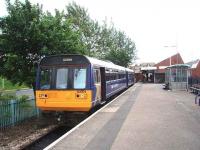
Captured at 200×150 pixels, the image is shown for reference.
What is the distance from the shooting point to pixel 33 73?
18.9m

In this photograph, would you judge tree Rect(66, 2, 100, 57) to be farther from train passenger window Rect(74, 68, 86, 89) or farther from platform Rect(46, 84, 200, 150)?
platform Rect(46, 84, 200, 150)

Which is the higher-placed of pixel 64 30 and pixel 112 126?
pixel 64 30

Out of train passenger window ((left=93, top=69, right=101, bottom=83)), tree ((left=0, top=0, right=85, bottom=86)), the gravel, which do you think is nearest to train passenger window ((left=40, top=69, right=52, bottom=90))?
the gravel

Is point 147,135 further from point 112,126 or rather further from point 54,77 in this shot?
point 54,77

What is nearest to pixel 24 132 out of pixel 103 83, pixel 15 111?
pixel 15 111

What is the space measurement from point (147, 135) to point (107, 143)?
1619 mm

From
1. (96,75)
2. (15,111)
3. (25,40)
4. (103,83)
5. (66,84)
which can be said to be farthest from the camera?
(103,83)

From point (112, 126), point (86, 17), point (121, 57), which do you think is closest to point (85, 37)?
point (86, 17)

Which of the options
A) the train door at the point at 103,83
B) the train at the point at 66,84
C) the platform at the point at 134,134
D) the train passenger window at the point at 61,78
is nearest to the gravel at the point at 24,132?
the train at the point at 66,84

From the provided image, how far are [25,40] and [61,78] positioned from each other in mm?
3771

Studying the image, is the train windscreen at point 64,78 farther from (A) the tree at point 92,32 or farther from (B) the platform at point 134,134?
(A) the tree at point 92,32

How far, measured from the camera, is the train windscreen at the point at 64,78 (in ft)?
52.6

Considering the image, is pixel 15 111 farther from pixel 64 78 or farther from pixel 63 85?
pixel 64 78

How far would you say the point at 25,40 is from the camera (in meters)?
19.0
